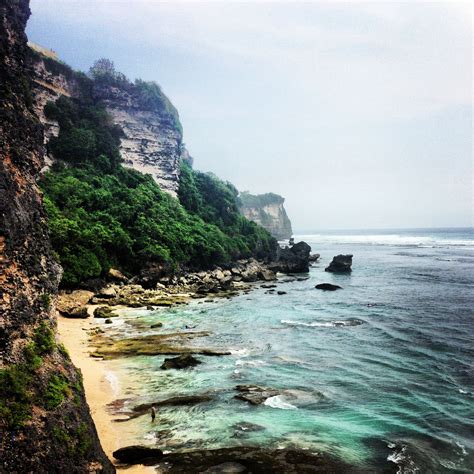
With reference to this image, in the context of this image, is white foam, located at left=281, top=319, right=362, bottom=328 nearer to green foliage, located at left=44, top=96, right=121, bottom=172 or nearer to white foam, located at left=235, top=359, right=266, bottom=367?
white foam, located at left=235, top=359, right=266, bottom=367

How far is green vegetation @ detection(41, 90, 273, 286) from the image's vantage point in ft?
129

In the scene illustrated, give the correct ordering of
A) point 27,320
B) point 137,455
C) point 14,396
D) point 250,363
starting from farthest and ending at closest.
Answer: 1. point 250,363
2. point 137,455
3. point 27,320
4. point 14,396

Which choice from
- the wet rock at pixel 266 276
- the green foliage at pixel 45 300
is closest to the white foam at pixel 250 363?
the green foliage at pixel 45 300

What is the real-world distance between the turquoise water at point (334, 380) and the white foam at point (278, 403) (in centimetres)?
4

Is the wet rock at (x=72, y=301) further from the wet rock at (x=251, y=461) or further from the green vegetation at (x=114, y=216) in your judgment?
the wet rock at (x=251, y=461)

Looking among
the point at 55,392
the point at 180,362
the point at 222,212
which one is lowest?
the point at 180,362

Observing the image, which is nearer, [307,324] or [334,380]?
[334,380]

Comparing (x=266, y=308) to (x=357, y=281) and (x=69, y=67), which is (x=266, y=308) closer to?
(x=357, y=281)

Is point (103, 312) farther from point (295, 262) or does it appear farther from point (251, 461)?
point (295, 262)

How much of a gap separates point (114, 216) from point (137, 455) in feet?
136

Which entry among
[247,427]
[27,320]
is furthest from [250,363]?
[27,320]

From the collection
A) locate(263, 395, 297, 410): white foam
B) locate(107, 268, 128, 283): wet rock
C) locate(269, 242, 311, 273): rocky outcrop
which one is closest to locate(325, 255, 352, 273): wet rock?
locate(269, 242, 311, 273): rocky outcrop

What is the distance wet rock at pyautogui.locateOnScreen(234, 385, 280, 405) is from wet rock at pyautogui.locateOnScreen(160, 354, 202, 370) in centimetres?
374

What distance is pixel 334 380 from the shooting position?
18.5 meters
